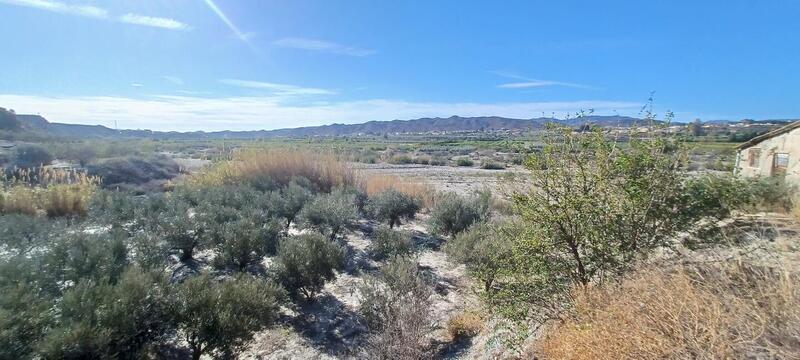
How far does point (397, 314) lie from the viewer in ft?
14.3

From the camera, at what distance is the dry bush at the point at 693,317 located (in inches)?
84.8

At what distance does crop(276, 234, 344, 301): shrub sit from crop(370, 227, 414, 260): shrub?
130cm

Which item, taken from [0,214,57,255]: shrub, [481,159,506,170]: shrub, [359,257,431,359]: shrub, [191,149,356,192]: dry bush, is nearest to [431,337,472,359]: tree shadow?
[359,257,431,359]: shrub

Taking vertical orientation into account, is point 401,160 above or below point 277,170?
below

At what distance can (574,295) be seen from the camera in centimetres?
337

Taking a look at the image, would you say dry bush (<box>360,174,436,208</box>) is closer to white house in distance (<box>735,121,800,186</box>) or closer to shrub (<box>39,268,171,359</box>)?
shrub (<box>39,268,171,359</box>)

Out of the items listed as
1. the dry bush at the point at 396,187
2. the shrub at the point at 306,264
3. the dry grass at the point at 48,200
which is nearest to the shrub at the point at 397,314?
the shrub at the point at 306,264

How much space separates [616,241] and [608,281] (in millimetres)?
426

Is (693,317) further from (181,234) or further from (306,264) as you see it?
(181,234)

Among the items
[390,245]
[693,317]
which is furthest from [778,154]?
[693,317]

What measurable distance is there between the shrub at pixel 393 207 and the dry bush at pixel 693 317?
6.62 meters

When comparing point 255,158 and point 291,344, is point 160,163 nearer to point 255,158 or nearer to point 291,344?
point 255,158

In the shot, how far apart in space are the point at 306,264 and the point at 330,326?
0.96 m

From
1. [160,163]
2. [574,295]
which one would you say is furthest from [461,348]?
[160,163]
